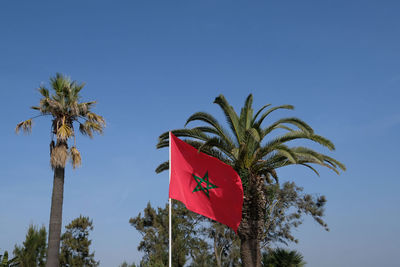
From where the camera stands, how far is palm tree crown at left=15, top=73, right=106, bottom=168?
23078mm

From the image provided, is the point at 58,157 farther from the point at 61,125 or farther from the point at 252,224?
the point at 252,224

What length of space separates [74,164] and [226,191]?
1121cm

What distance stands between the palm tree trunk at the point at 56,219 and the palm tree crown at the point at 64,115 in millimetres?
736

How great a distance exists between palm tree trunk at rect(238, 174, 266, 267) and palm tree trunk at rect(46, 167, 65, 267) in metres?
9.83

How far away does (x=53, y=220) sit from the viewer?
21.6m

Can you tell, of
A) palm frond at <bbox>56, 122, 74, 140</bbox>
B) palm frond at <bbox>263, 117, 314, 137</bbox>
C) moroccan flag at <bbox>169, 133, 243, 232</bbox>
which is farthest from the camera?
palm frond at <bbox>56, 122, 74, 140</bbox>

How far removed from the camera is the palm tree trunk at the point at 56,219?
69.0 feet

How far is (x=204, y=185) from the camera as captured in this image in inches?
583

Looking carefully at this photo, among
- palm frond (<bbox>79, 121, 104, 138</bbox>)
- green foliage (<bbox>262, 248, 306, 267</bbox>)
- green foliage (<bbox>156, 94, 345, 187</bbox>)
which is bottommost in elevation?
green foliage (<bbox>262, 248, 306, 267</bbox>)

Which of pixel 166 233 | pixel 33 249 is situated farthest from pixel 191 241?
pixel 33 249

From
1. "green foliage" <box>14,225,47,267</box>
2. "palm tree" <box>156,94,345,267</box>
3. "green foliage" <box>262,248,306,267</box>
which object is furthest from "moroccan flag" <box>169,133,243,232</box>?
"green foliage" <box>14,225,47,267</box>

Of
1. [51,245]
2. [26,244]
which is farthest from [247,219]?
[26,244]

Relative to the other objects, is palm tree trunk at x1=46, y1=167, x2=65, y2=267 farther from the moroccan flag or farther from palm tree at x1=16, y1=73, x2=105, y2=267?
the moroccan flag

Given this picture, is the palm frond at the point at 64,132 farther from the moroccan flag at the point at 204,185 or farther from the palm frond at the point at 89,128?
the moroccan flag at the point at 204,185
